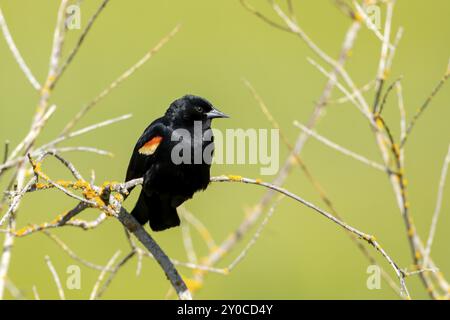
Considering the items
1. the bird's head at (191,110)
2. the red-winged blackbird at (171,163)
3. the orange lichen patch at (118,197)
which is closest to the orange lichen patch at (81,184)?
the orange lichen patch at (118,197)

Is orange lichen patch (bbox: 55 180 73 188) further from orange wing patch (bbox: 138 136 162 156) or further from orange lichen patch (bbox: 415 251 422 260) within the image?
orange lichen patch (bbox: 415 251 422 260)

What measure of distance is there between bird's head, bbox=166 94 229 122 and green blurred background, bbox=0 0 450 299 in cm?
229

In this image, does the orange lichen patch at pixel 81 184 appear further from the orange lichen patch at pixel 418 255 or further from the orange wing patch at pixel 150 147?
the orange lichen patch at pixel 418 255

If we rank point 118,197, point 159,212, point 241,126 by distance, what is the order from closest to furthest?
point 118,197, point 159,212, point 241,126

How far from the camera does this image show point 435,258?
6.38 meters

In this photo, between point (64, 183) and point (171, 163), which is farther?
point (171, 163)

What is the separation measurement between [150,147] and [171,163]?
115 millimetres

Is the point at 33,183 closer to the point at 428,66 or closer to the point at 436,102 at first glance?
the point at 436,102

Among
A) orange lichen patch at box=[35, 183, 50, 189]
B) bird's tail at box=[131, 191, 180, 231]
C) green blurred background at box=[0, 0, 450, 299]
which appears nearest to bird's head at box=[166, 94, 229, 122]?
bird's tail at box=[131, 191, 180, 231]

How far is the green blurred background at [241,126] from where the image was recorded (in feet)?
21.6

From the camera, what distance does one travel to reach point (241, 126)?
22.9 ft

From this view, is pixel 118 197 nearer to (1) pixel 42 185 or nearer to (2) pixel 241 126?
(1) pixel 42 185

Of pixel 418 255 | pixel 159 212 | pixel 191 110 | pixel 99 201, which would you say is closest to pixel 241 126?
pixel 191 110
